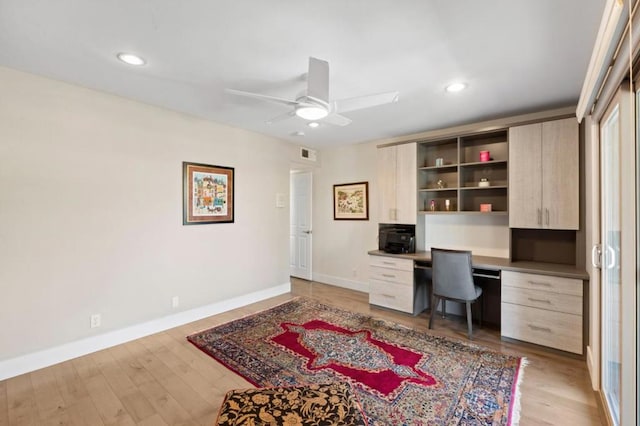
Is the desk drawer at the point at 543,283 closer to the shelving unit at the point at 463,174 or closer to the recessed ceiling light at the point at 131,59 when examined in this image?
the shelving unit at the point at 463,174

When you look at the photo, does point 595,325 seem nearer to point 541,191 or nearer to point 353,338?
point 541,191

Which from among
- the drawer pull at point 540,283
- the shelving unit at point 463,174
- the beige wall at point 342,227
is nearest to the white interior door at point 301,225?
the beige wall at point 342,227

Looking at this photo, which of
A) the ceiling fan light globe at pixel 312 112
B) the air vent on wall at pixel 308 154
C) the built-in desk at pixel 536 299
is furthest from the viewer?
the air vent on wall at pixel 308 154

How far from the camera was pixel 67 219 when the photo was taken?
8.64 ft

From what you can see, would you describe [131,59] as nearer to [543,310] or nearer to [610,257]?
Result: [610,257]

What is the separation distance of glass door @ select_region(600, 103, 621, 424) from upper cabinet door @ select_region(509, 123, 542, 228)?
3.18 ft

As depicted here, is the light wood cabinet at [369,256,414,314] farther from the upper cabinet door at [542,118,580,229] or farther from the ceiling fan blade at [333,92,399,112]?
the ceiling fan blade at [333,92,399,112]

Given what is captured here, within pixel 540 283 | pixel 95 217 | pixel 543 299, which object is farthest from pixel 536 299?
pixel 95 217

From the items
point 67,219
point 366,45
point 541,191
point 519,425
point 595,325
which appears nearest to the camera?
point 519,425

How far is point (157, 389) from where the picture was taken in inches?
86.7

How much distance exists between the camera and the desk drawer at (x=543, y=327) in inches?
104

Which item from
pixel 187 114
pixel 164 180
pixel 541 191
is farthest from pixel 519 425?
pixel 187 114

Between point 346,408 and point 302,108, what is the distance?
2.04m

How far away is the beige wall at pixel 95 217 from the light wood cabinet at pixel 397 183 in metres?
2.11
